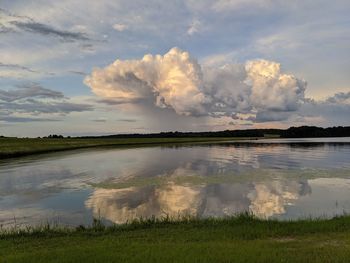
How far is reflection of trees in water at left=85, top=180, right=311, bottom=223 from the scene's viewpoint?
58.5ft

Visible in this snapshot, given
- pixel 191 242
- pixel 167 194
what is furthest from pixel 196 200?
pixel 191 242

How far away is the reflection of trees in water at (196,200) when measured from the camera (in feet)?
58.5

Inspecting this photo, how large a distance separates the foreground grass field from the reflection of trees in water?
443cm

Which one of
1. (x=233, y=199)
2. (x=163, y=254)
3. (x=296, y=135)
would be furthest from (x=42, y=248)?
(x=296, y=135)

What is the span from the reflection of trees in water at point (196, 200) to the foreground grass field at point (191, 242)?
4.43 metres

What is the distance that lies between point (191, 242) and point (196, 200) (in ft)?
35.7

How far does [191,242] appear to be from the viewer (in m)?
10.0

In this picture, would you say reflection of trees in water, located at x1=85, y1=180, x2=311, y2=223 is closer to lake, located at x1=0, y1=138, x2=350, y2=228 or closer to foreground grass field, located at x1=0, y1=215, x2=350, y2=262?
lake, located at x1=0, y1=138, x2=350, y2=228

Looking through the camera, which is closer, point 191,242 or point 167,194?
point 191,242

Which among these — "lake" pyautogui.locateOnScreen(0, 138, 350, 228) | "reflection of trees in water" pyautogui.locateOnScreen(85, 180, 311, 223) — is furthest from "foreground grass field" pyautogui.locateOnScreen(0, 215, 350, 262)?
"reflection of trees in water" pyautogui.locateOnScreen(85, 180, 311, 223)

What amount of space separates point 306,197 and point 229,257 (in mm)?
14425

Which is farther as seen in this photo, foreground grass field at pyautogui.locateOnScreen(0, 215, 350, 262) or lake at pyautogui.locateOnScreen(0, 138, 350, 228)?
lake at pyautogui.locateOnScreen(0, 138, 350, 228)

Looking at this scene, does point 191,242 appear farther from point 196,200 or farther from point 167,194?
point 167,194

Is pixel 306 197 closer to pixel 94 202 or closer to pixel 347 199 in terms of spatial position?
pixel 347 199
